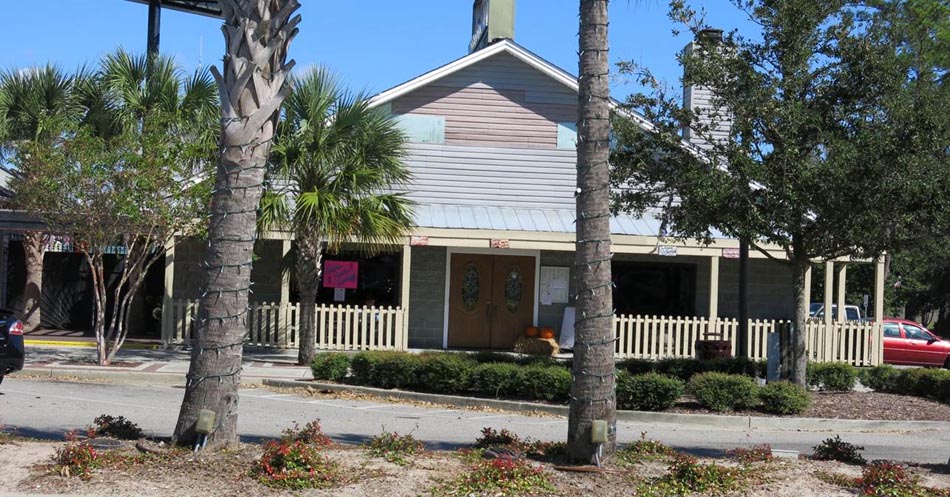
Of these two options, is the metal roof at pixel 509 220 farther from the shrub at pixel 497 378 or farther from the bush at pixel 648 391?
the bush at pixel 648 391

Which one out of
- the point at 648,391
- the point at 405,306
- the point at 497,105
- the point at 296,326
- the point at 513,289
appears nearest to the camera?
the point at 648,391

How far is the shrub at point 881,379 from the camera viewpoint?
1600 cm

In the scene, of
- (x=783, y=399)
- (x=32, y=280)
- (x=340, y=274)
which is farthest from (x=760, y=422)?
(x=32, y=280)

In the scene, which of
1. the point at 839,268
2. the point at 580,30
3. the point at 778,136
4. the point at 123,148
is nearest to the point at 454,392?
the point at 778,136

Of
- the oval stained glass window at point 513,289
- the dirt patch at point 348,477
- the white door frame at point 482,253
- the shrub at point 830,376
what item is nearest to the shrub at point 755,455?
the dirt patch at point 348,477

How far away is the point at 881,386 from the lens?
16031 mm

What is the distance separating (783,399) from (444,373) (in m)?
4.70

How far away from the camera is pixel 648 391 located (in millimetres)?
13086

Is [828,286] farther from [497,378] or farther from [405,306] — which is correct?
[497,378]

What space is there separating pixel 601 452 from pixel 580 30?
3.25 meters

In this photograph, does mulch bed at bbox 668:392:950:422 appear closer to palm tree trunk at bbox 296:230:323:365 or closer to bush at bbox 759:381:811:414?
bush at bbox 759:381:811:414

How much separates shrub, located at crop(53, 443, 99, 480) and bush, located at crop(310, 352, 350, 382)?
330 inches

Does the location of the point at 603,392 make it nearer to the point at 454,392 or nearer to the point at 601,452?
the point at 601,452

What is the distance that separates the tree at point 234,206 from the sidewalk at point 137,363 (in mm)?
8802
